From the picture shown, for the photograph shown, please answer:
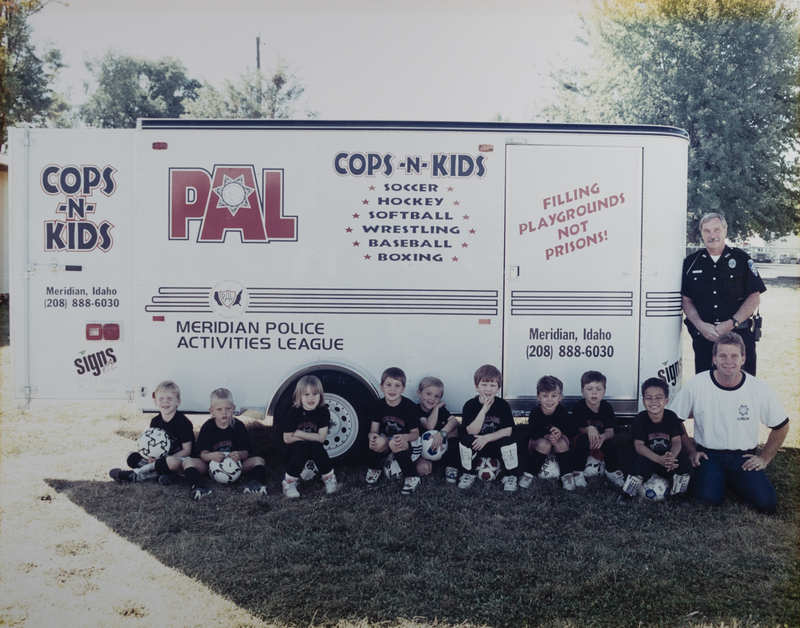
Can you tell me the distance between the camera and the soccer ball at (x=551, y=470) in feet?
15.7

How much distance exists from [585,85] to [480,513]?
1941 centimetres

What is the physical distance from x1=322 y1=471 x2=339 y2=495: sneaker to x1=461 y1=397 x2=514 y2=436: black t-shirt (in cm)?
110

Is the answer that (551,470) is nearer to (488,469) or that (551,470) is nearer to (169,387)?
(488,469)

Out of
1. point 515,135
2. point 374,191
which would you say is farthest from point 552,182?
point 374,191

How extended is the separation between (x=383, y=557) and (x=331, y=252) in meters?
2.40

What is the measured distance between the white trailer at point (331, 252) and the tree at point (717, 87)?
47.4 feet

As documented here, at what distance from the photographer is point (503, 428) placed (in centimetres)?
468

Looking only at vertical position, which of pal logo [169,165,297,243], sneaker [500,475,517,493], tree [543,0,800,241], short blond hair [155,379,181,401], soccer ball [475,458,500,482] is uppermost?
tree [543,0,800,241]

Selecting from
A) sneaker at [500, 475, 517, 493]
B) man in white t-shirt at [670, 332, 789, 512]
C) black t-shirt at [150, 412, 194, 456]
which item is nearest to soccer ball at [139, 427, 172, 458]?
black t-shirt at [150, 412, 194, 456]

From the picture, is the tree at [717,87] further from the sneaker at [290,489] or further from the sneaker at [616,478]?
the sneaker at [290,489]

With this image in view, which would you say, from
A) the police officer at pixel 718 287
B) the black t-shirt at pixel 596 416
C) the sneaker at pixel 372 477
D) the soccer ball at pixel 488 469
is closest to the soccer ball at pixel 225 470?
the sneaker at pixel 372 477

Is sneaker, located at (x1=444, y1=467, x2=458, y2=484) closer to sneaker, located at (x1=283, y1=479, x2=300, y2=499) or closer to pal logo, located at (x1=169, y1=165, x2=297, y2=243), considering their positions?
sneaker, located at (x1=283, y1=479, x2=300, y2=499)

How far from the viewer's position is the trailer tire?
493cm

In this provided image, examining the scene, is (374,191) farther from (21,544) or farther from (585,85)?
(585,85)
